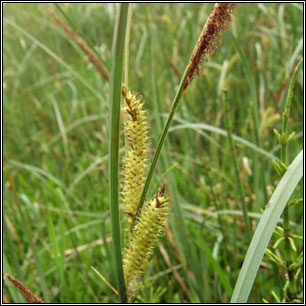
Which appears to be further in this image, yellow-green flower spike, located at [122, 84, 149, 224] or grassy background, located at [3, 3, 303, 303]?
grassy background, located at [3, 3, 303, 303]

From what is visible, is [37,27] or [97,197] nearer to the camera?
[97,197]

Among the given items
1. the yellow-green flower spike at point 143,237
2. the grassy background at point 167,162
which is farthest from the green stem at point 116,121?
the grassy background at point 167,162

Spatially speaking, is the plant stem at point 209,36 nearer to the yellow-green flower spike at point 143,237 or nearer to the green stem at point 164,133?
the green stem at point 164,133

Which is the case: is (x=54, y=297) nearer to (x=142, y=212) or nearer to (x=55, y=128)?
(x=142, y=212)

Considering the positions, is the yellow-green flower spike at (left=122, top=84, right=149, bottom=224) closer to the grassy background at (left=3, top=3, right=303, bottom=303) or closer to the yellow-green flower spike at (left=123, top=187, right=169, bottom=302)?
the yellow-green flower spike at (left=123, top=187, right=169, bottom=302)

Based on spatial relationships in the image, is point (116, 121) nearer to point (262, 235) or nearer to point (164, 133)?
point (164, 133)

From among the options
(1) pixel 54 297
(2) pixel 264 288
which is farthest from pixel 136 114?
(1) pixel 54 297

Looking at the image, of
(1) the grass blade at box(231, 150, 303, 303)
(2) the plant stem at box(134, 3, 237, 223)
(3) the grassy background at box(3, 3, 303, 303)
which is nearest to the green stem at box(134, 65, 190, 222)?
(2) the plant stem at box(134, 3, 237, 223)
